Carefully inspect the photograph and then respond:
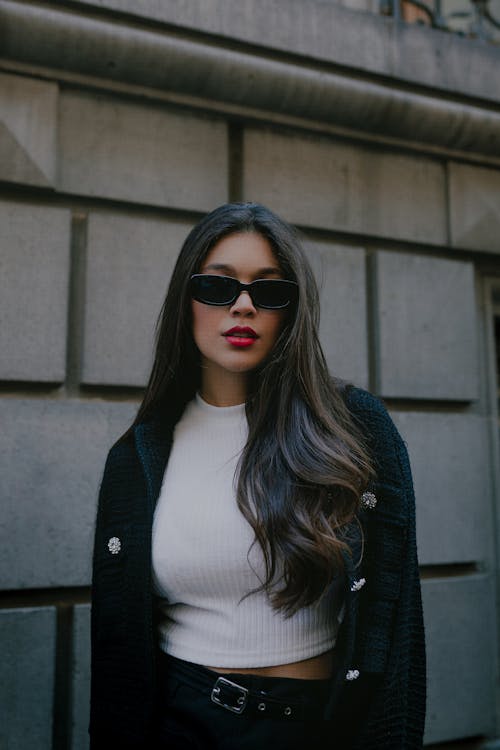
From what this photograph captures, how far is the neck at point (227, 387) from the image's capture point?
2.17m

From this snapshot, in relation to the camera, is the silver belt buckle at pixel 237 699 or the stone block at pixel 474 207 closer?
the silver belt buckle at pixel 237 699

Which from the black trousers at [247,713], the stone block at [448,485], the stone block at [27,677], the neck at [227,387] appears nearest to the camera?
the black trousers at [247,713]

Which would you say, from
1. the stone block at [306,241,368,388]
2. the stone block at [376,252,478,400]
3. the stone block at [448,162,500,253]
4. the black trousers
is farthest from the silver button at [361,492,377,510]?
the stone block at [448,162,500,253]

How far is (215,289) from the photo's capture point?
2.05m

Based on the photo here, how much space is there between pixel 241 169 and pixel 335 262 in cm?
69

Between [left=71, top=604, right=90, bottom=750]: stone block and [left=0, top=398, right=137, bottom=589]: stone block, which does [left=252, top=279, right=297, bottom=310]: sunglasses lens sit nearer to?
[left=0, top=398, right=137, bottom=589]: stone block

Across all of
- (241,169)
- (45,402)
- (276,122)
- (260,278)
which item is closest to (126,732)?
(260,278)

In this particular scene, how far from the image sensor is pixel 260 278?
205cm

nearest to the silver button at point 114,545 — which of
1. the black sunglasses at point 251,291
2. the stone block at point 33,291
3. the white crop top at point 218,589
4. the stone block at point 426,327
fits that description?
the white crop top at point 218,589

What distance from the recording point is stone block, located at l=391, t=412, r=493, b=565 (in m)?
4.07

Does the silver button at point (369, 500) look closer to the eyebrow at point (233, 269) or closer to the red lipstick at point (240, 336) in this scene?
the red lipstick at point (240, 336)

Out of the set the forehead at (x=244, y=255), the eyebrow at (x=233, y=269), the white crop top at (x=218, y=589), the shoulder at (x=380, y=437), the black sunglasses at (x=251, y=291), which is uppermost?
the forehead at (x=244, y=255)

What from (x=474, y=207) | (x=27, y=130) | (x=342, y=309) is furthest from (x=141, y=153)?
(x=474, y=207)

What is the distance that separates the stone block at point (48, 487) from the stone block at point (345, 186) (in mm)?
1482
